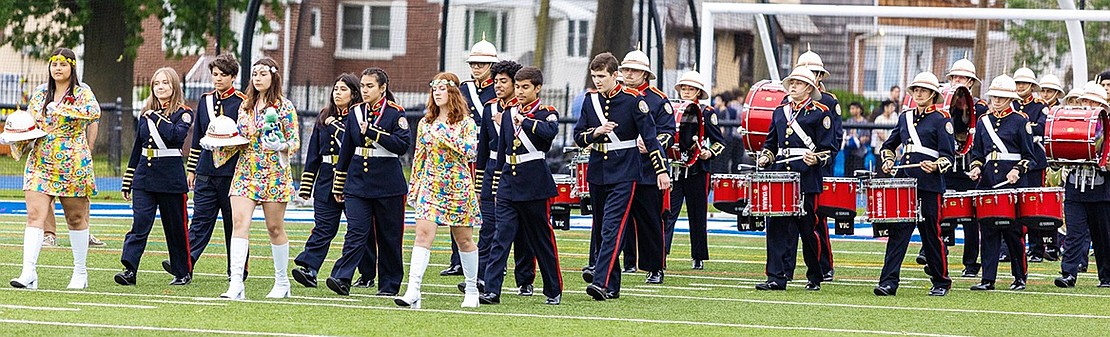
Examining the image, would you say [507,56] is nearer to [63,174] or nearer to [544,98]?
[544,98]

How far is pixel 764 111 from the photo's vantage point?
1378cm

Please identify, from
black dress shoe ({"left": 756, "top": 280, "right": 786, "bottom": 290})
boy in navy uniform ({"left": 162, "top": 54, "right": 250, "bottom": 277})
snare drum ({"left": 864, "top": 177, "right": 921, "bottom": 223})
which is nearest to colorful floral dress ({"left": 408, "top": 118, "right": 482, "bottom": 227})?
boy in navy uniform ({"left": 162, "top": 54, "right": 250, "bottom": 277})

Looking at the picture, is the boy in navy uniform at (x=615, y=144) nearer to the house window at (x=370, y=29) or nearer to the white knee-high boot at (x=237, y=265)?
the white knee-high boot at (x=237, y=265)

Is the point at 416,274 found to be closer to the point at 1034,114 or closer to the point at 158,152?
the point at 158,152

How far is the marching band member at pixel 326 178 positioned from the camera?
11539 mm

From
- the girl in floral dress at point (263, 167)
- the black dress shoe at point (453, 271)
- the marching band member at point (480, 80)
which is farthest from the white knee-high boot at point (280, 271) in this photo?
the black dress shoe at point (453, 271)

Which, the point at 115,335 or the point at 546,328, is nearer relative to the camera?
the point at 115,335

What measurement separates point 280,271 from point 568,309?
180 centimetres

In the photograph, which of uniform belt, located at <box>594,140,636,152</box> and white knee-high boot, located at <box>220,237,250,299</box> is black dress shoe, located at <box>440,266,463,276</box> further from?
white knee-high boot, located at <box>220,237,250,299</box>

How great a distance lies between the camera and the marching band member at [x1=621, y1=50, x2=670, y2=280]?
38.5 ft

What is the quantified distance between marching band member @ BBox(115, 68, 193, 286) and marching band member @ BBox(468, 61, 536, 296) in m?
1.94

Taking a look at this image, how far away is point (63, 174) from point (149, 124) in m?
0.72

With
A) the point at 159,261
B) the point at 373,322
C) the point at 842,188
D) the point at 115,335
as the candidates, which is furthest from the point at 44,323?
the point at 842,188

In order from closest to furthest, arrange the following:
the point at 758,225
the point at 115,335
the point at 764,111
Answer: the point at 115,335 → the point at 758,225 → the point at 764,111
